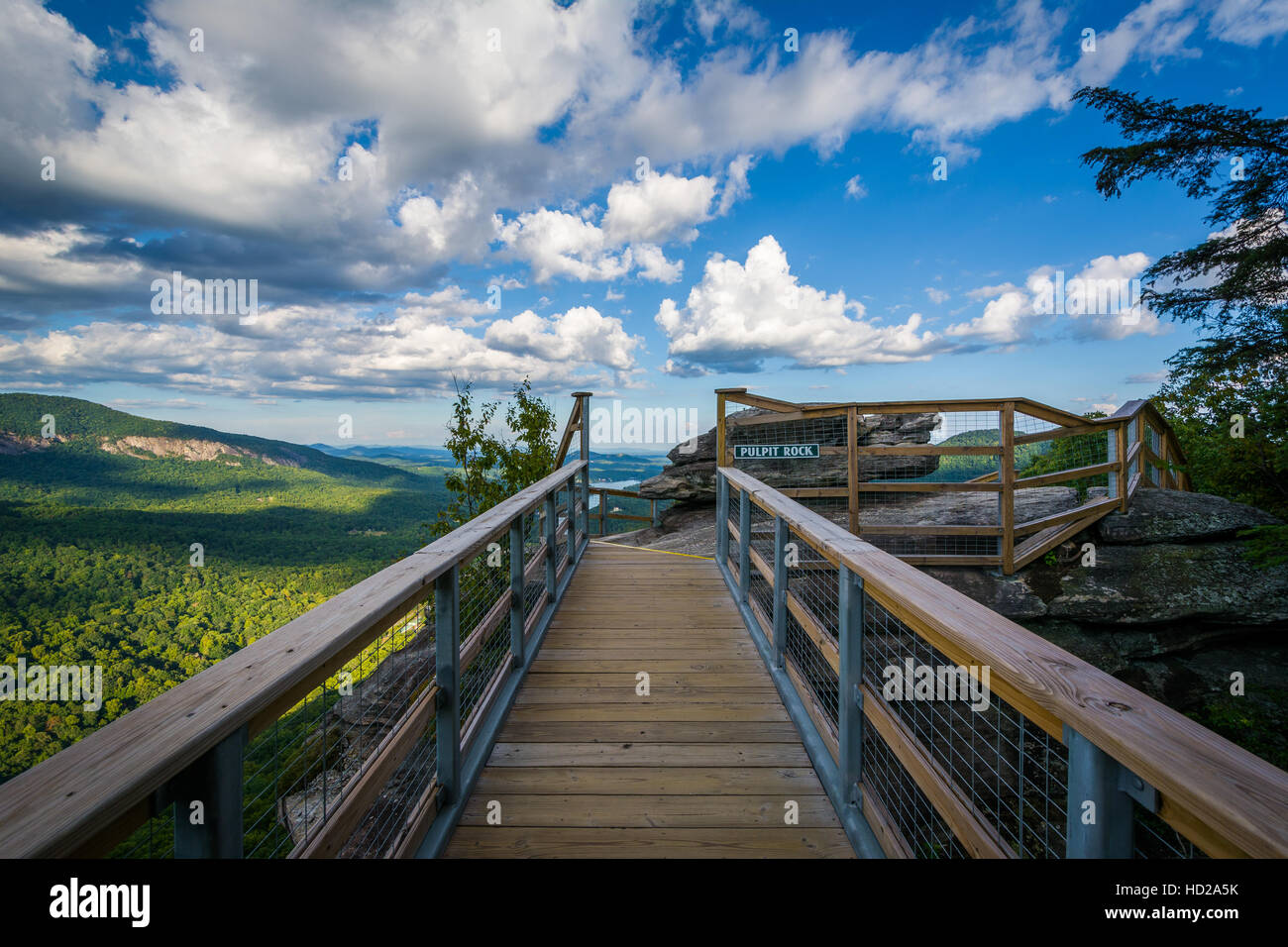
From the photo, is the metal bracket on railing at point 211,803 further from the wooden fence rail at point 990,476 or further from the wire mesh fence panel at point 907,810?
the wooden fence rail at point 990,476

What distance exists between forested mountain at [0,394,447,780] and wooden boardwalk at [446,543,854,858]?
6559 millimetres

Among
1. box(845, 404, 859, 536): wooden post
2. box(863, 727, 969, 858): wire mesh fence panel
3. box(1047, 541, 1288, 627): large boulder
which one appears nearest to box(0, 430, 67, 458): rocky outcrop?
box(845, 404, 859, 536): wooden post

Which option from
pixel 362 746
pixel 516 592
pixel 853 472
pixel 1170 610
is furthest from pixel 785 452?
pixel 1170 610

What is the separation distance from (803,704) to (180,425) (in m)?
99.5

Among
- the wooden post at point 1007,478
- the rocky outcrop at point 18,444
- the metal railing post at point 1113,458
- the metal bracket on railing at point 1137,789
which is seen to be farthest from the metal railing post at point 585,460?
the rocky outcrop at point 18,444

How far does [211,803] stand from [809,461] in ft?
31.3

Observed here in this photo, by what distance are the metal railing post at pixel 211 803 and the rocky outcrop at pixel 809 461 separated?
297 inches

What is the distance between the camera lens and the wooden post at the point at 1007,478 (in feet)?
16.7

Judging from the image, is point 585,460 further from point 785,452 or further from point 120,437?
point 120,437

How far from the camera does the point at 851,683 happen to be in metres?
2.03

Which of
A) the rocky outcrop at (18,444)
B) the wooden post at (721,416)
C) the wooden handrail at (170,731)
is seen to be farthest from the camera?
the rocky outcrop at (18,444)

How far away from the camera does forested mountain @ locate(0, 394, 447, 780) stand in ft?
93.8

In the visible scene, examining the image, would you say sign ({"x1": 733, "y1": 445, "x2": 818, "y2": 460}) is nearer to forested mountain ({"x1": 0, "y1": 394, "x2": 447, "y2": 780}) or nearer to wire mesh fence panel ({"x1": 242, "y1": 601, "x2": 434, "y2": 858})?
wire mesh fence panel ({"x1": 242, "y1": 601, "x2": 434, "y2": 858})

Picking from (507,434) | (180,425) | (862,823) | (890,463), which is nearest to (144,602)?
(507,434)
